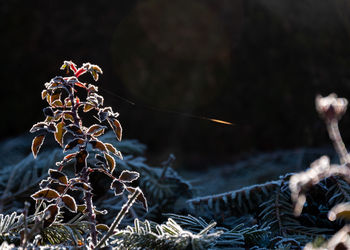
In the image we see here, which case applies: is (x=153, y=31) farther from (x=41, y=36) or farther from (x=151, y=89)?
(x=41, y=36)

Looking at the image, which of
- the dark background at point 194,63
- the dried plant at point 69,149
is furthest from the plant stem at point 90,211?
the dark background at point 194,63

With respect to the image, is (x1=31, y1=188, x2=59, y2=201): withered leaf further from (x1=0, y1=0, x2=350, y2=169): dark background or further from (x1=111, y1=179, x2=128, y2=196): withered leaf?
(x1=0, y1=0, x2=350, y2=169): dark background

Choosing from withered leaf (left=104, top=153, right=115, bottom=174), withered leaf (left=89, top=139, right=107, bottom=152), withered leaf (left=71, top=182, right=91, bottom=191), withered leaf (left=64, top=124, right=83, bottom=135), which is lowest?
withered leaf (left=71, top=182, right=91, bottom=191)

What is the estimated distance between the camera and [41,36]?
307 cm

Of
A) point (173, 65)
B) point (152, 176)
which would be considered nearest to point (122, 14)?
point (173, 65)

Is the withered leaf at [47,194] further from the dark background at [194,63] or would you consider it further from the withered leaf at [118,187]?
the dark background at [194,63]

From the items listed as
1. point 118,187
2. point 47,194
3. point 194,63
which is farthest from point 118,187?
point 194,63

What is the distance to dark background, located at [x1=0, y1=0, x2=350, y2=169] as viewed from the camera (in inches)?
119

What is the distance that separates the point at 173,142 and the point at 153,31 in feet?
2.70

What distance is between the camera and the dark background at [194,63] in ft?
9.91

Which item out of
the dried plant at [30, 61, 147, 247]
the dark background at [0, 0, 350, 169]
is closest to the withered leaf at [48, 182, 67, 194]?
the dried plant at [30, 61, 147, 247]

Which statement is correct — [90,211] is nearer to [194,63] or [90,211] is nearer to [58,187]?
[58,187]

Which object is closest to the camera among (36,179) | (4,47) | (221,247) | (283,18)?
(221,247)

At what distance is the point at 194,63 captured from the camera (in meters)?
3.16
